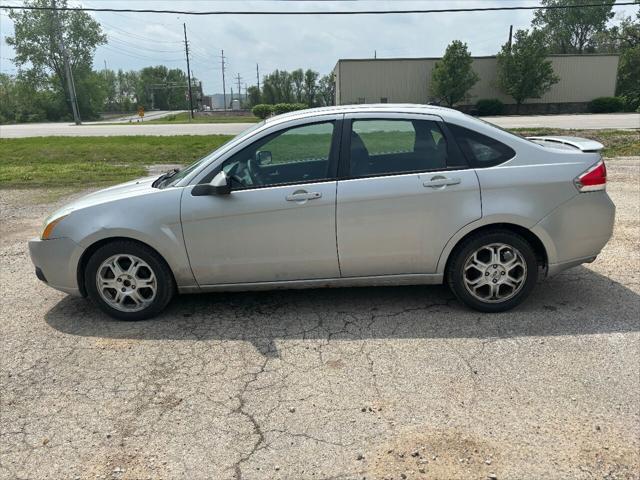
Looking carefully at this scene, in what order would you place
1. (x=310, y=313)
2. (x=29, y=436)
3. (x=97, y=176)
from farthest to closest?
(x=97, y=176)
(x=310, y=313)
(x=29, y=436)

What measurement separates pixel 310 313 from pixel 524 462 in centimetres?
215

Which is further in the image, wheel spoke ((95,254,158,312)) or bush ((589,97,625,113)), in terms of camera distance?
bush ((589,97,625,113))

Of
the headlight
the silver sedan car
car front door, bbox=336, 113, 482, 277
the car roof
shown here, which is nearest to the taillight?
the silver sedan car

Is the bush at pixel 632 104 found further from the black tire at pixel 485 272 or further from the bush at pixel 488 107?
the black tire at pixel 485 272

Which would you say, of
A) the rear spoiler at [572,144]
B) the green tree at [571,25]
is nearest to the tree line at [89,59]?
the green tree at [571,25]

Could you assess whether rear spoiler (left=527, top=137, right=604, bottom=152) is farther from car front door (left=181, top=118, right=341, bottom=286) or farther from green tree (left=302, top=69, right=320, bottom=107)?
green tree (left=302, top=69, right=320, bottom=107)

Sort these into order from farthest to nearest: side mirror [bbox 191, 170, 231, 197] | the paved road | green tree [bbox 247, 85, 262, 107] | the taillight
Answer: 1. green tree [bbox 247, 85, 262, 107]
2. the paved road
3. the taillight
4. side mirror [bbox 191, 170, 231, 197]

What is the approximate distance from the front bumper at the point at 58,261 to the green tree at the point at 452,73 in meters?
42.4

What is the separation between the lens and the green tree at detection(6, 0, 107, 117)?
65.3 m

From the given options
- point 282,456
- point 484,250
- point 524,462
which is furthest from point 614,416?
point 282,456

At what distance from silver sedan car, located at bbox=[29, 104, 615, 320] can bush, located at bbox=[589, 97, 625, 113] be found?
1881 inches

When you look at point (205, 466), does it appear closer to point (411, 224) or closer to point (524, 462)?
point (524, 462)

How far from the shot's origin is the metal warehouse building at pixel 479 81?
4469 centimetres

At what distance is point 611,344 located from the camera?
3611mm
